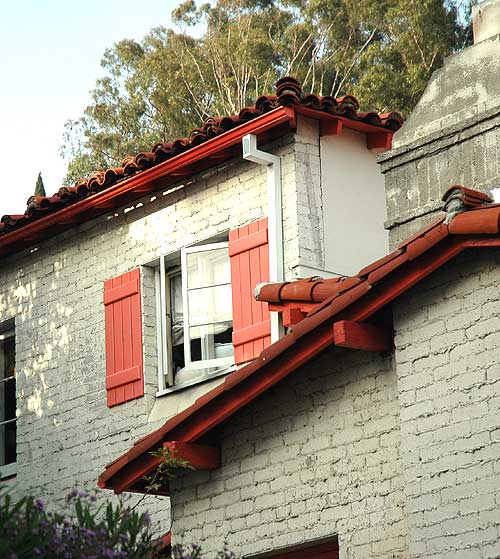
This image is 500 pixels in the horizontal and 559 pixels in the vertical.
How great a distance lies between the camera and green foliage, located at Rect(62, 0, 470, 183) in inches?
1191

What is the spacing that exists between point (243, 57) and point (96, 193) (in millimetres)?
16314

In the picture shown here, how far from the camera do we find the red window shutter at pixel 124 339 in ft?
49.0

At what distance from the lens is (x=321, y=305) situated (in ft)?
33.3

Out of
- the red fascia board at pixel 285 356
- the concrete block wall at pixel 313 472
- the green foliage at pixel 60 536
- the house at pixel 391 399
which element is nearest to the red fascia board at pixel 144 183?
the house at pixel 391 399

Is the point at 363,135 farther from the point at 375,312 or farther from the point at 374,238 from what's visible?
the point at 375,312

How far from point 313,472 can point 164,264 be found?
5.00 metres

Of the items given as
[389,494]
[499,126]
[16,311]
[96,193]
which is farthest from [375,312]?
[16,311]

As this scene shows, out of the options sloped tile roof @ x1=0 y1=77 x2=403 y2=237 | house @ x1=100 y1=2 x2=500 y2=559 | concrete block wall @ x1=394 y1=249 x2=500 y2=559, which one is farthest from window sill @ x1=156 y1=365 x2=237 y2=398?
concrete block wall @ x1=394 y1=249 x2=500 y2=559

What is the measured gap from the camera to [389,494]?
9.84 m

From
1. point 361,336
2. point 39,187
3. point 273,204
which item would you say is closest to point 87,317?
point 273,204

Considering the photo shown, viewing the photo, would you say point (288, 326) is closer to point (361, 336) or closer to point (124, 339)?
point (361, 336)

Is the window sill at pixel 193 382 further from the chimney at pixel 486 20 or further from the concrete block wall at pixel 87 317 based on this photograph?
the chimney at pixel 486 20

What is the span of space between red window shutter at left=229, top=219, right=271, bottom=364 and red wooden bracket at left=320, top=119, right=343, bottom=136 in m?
1.06

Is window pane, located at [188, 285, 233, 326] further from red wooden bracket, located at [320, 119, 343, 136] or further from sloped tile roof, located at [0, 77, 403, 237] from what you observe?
red wooden bracket, located at [320, 119, 343, 136]
